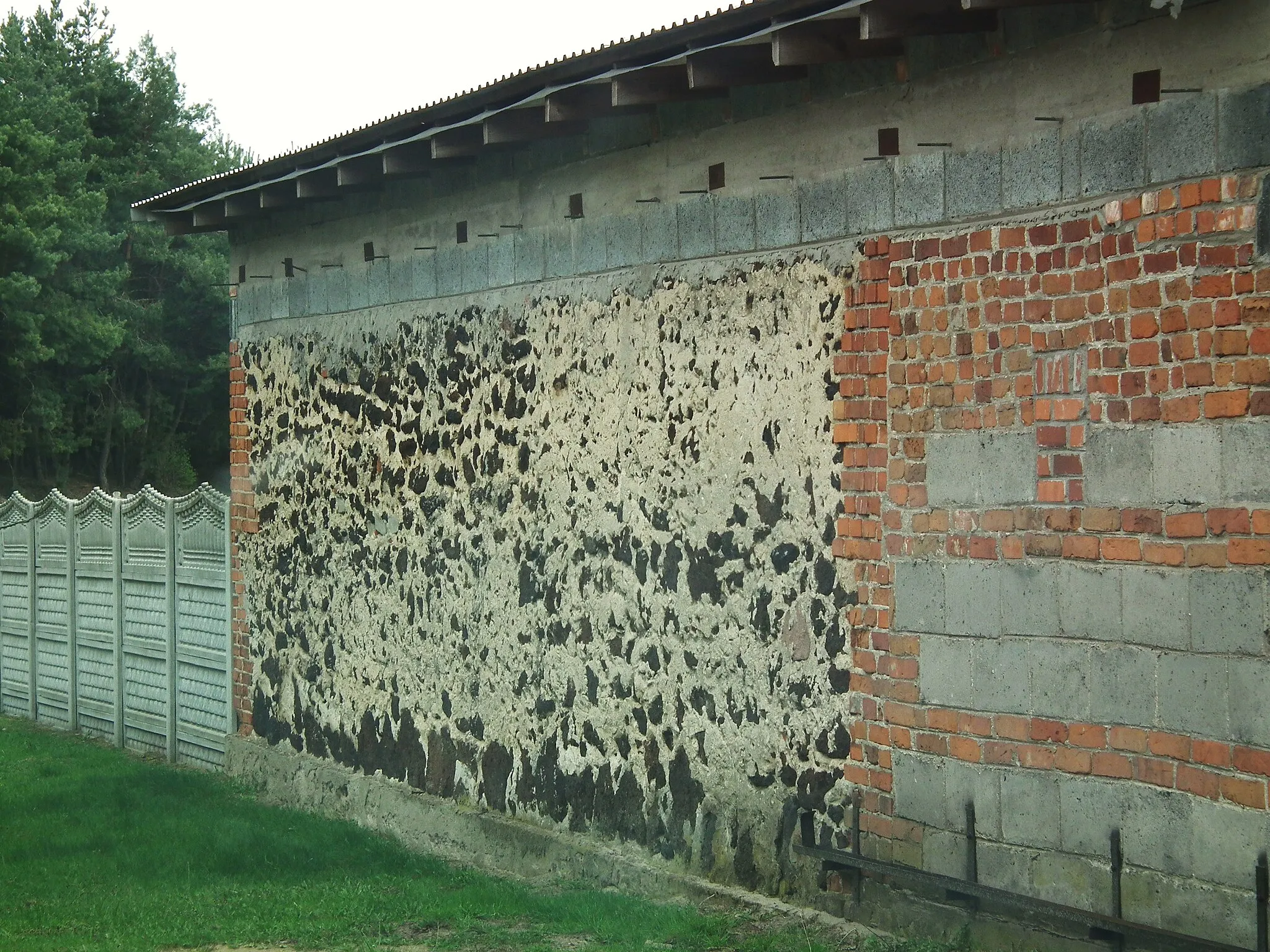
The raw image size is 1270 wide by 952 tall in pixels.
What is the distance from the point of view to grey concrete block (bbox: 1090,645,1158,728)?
18.7ft

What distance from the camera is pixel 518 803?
9.13 meters

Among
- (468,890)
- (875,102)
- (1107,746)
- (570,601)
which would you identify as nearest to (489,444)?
(570,601)

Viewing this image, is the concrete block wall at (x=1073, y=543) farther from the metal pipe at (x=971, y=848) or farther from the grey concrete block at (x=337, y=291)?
the grey concrete block at (x=337, y=291)

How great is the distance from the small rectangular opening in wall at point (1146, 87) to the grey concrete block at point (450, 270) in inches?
193

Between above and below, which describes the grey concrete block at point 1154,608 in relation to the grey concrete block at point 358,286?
below

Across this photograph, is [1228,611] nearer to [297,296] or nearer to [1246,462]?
[1246,462]

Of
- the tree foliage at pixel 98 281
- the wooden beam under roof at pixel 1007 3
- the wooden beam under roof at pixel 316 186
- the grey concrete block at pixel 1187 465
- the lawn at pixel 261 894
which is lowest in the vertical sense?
the lawn at pixel 261 894

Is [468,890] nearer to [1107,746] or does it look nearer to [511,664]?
[511,664]

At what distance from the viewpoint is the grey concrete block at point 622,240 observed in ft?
27.2

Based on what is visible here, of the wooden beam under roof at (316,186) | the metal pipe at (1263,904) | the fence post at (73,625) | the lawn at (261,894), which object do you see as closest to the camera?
the metal pipe at (1263,904)

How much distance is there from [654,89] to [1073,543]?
3.01 metres

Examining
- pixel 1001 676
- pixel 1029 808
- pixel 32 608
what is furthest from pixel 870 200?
pixel 32 608

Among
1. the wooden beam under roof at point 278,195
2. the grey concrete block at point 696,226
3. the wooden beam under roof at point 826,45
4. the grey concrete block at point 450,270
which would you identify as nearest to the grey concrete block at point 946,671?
the grey concrete block at point 696,226

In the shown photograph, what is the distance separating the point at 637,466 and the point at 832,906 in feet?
8.11
